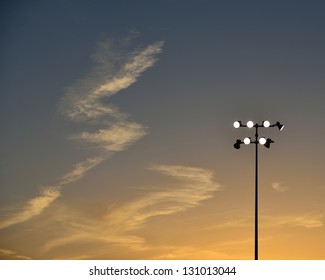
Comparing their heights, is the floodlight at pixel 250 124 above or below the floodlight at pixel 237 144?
above

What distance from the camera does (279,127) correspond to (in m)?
37.1

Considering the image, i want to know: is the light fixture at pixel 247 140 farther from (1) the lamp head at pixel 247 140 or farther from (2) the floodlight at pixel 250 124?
(2) the floodlight at pixel 250 124

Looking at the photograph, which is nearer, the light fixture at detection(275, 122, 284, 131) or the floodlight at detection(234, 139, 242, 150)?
the light fixture at detection(275, 122, 284, 131)

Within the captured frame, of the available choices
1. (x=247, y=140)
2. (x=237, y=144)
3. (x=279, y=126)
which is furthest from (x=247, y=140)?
(x=279, y=126)

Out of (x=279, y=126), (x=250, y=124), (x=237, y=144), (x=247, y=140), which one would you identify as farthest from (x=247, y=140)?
(x=279, y=126)

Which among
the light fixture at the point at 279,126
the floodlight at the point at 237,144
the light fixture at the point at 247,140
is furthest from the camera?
the floodlight at the point at 237,144

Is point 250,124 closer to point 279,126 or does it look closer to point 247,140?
point 247,140

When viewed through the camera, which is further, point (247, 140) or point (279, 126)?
point (247, 140)

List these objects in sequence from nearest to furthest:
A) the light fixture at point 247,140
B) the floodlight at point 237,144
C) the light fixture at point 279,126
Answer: the light fixture at point 279,126
the light fixture at point 247,140
the floodlight at point 237,144

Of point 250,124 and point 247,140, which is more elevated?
point 250,124

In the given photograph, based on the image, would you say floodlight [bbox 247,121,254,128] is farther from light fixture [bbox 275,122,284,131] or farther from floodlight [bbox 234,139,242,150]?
light fixture [bbox 275,122,284,131]
